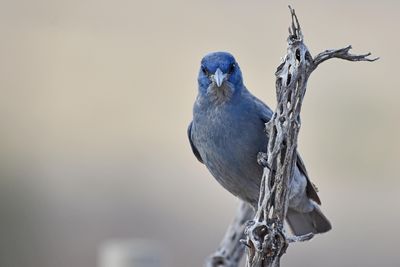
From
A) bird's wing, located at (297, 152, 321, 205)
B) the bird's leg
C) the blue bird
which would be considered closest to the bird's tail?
bird's wing, located at (297, 152, 321, 205)

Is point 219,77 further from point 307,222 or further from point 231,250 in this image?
point 307,222

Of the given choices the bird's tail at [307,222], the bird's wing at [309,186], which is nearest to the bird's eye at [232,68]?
the bird's wing at [309,186]

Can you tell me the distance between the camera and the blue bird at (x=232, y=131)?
4.80 meters

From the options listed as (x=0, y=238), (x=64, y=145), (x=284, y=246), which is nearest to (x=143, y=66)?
(x=64, y=145)

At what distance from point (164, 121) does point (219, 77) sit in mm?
8112

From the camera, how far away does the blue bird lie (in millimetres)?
4801

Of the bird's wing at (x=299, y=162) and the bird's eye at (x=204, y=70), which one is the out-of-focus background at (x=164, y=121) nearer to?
the bird's wing at (x=299, y=162)

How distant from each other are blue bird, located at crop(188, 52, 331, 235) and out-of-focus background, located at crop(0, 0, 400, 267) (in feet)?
18.6

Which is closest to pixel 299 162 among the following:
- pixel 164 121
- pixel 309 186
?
pixel 309 186

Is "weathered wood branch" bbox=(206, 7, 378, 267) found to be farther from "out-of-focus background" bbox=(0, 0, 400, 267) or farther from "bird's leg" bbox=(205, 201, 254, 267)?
"out-of-focus background" bbox=(0, 0, 400, 267)

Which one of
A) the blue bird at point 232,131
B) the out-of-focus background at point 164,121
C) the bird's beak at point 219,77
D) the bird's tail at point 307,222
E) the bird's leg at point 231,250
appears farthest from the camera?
the out-of-focus background at point 164,121

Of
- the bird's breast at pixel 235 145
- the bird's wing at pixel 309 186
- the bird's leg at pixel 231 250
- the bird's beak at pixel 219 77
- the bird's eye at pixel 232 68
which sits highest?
the bird's eye at pixel 232 68

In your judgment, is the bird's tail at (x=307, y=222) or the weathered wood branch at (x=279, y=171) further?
the bird's tail at (x=307, y=222)

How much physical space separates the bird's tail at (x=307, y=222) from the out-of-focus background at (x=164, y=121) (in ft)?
16.7
